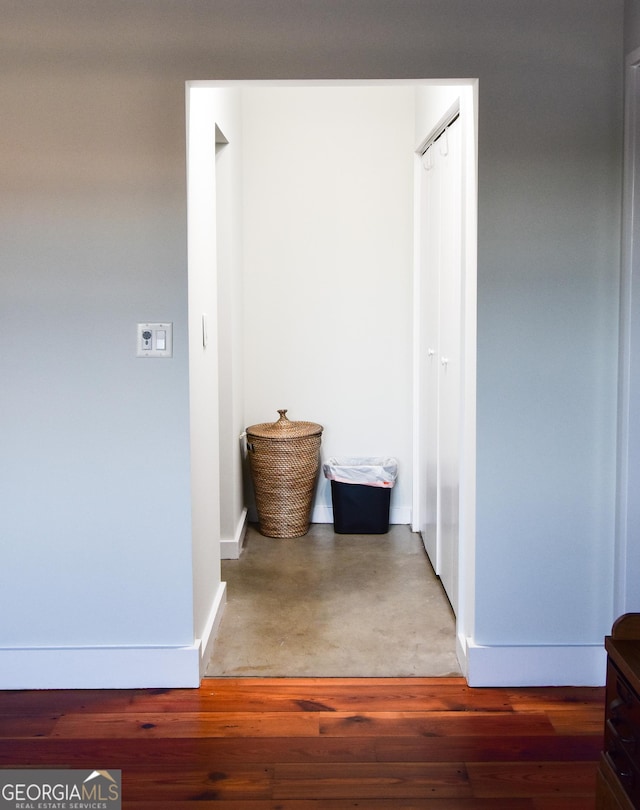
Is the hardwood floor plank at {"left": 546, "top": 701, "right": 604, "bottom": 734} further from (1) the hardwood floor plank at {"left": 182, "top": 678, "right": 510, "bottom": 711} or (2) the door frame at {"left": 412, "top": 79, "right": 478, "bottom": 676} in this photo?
(2) the door frame at {"left": 412, "top": 79, "right": 478, "bottom": 676}

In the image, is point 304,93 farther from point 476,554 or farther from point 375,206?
point 476,554

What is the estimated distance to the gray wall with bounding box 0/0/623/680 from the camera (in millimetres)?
2684

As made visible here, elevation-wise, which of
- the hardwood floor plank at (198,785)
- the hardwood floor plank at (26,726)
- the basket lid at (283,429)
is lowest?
the hardwood floor plank at (198,785)

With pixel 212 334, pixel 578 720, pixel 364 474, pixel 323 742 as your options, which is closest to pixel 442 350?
pixel 212 334

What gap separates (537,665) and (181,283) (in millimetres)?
1675

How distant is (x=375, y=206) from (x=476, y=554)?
2.43 metres

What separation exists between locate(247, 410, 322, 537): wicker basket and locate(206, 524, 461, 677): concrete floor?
0.11m

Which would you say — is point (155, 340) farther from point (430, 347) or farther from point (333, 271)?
point (333, 271)

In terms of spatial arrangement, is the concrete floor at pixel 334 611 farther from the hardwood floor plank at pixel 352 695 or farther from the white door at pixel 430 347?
the white door at pixel 430 347

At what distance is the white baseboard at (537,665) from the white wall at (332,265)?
2.01 metres

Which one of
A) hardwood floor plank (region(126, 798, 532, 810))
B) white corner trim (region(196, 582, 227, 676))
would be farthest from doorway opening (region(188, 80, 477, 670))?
hardwood floor plank (region(126, 798, 532, 810))

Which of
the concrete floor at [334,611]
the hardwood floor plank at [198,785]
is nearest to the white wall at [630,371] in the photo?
the concrete floor at [334,611]

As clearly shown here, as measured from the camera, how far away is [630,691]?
1553mm

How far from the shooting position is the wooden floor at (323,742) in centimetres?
228
